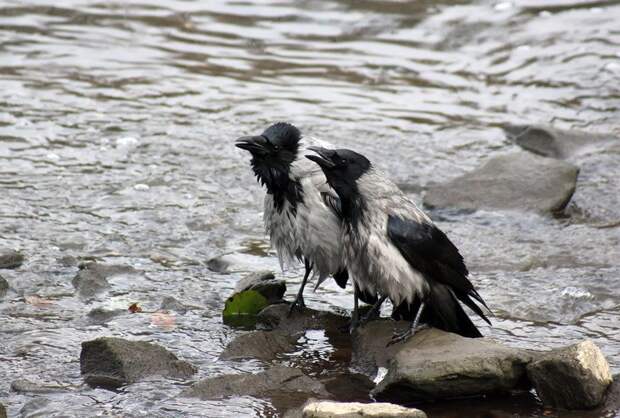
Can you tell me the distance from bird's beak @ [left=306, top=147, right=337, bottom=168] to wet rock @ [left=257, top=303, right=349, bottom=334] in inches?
42.6

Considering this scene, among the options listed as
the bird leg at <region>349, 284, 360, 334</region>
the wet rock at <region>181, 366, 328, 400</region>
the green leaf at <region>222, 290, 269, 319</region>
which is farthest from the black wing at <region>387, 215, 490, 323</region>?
the green leaf at <region>222, 290, 269, 319</region>

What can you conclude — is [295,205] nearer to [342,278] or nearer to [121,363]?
[342,278]

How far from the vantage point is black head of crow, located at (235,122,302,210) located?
22.8 feet

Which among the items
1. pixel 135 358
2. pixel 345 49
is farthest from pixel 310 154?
pixel 345 49

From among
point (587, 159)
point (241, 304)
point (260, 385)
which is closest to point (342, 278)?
Result: point (241, 304)

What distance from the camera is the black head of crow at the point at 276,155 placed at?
22.8ft

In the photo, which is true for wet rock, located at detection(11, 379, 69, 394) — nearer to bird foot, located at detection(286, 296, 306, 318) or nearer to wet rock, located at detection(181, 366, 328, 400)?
wet rock, located at detection(181, 366, 328, 400)

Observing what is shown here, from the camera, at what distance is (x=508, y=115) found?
12.2 m

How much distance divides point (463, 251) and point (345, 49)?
611 cm

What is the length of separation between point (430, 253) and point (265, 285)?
1.30m

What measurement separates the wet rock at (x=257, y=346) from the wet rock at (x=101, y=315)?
2.87 ft

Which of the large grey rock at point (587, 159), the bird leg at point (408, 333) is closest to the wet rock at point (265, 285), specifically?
the bird leg at point (408, 333)

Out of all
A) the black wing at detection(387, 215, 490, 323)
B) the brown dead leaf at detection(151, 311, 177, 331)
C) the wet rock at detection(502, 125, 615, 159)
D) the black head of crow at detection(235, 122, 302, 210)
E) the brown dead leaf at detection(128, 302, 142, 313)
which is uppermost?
the black head of crow at detection(235, 122, 302, 210)

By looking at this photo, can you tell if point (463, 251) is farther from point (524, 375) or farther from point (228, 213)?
point (524, 375)
